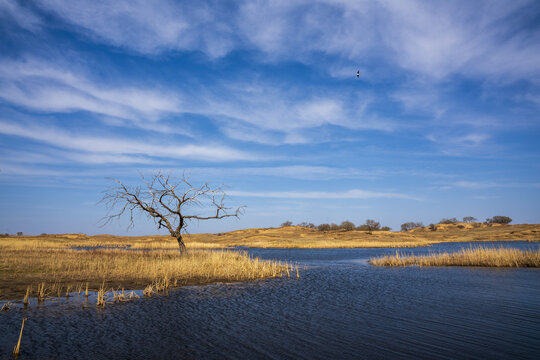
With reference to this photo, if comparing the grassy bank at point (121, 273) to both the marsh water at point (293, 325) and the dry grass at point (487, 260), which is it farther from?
the dry grass at point (487, 260)

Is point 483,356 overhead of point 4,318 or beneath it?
beneath

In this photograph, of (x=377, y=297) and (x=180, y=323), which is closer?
(x=180, y=323)

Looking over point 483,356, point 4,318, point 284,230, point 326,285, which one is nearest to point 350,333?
point 483,356

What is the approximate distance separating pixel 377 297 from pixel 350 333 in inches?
234

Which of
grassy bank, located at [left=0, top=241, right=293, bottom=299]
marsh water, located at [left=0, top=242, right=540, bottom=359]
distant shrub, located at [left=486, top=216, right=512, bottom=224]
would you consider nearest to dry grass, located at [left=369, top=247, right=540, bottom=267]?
marsh water, located at [left=0, top=242, right=540, bottom=359]

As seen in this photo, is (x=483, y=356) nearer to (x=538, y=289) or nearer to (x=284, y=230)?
(x=538, y=289)

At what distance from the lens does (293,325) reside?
1002 cm

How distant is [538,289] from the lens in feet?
50.4

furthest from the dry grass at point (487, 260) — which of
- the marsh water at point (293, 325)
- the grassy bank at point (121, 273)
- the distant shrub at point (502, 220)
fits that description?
the distant shrub at point (502, 220)

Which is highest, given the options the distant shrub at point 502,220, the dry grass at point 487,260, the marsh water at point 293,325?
the distant shrub at point 502,220

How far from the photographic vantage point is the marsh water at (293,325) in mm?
7699

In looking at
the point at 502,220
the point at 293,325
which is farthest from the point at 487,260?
the point at 502,220

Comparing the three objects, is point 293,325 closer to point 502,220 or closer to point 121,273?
point 121,273

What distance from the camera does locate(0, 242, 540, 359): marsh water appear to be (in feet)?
25.3
